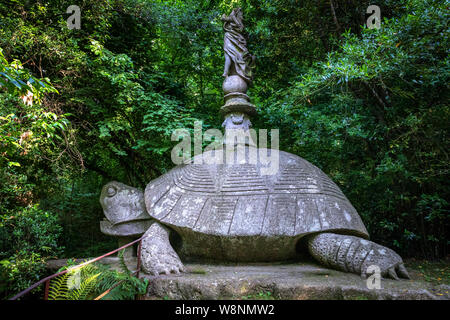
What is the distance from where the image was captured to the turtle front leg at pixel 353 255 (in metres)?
2.45

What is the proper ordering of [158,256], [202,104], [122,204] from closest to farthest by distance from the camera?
[158,256], [122,204], [202,104]

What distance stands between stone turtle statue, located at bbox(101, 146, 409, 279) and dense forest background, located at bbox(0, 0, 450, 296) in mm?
944

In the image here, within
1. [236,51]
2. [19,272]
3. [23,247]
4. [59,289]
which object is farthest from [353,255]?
[23,247]

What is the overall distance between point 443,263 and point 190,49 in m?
5.92

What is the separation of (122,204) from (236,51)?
2886mm

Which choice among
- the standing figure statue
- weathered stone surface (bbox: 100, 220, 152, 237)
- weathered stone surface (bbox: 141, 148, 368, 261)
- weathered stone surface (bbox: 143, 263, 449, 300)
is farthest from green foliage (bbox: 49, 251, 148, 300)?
the standing figure statue

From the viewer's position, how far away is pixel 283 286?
7.60 feet

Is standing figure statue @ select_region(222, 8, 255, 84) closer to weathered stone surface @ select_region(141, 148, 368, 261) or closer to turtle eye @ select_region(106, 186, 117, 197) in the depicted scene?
weathered stone surface @ select_region(141, 148, 368, 261)

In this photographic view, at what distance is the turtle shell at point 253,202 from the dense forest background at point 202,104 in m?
0.89

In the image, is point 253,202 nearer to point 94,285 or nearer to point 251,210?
point 251,210

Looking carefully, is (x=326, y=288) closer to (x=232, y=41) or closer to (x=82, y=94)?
(x=232, y=41)

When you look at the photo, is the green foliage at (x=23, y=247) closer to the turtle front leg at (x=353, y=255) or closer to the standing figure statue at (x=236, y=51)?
the turtle front leg at (x=353, y=255)

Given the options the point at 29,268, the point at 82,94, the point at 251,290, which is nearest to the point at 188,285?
the point at 251,290

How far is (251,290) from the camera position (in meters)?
2.40
